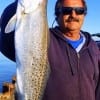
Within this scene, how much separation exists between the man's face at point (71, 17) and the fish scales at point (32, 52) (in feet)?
3.12

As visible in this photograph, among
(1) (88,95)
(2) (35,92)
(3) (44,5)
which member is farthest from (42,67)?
(1) (88,95)

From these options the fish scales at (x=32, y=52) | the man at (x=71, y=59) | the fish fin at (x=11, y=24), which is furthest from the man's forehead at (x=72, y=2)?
the fish fin at (x=11, y=24)

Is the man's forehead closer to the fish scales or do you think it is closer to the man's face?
the man's face

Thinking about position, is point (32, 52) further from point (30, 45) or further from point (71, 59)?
point (71, 59)

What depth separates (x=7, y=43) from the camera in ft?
18.8

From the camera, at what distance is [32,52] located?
5.20m

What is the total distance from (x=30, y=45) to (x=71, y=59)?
1366mm

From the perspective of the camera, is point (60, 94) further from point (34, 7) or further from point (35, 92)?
point (34, 7)

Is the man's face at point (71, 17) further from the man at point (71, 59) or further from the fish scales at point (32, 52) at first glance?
the fish scales at point (32, 52)

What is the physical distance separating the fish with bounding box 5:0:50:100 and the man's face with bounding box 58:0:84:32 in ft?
3.32

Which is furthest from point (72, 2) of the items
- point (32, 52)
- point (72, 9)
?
point (32, 52)

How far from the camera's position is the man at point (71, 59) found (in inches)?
243

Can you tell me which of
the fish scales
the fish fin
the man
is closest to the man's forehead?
the man

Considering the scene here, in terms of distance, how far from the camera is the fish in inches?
198
